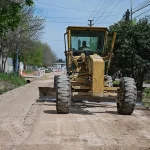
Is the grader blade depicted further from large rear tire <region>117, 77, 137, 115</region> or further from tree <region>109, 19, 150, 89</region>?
tree <region>109, 19, 150, 89</region>

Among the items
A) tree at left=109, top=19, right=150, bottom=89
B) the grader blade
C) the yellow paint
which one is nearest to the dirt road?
the yellow paint

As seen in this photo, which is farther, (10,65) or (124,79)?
(10,65)

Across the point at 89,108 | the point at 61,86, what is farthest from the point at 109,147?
the point at 89,108

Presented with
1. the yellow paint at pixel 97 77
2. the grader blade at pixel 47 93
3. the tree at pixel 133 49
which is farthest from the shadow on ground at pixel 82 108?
the tree at pixel 133 49

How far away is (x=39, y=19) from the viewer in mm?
43312

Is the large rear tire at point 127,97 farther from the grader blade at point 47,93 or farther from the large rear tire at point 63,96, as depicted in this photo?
the grader blade at point 47,93

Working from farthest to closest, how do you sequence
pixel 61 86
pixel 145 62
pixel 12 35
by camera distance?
pixel 12 35
pixel 145 62
pixel 61 86

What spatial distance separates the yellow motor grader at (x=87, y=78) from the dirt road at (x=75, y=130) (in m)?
0.52

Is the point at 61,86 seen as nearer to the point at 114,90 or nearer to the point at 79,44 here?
the point at 114,90

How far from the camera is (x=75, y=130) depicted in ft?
33.0

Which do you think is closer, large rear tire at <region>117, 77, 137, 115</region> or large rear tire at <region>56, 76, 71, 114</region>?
large rear tire at <region>56, 76, 71, 114</region>

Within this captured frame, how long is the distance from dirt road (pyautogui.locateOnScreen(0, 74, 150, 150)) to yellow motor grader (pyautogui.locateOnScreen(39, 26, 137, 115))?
0.52 m

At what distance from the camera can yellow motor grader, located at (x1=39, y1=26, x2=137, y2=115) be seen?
512 inches

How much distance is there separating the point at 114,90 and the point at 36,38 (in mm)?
33499
